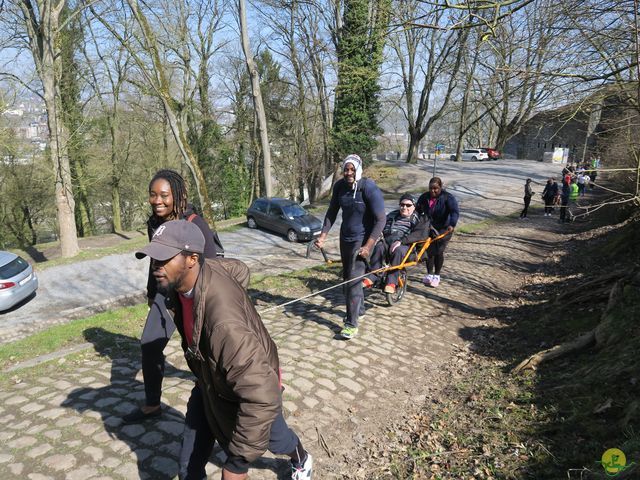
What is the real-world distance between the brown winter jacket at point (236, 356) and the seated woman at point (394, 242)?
14.0 feet

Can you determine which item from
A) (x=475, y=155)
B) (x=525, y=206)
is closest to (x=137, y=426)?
(x=525, y=206)

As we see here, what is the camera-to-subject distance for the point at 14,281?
34.9ft

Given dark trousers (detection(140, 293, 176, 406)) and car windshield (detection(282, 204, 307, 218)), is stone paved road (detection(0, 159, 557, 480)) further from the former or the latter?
car windshield (detection(282, 204, 307, 218))

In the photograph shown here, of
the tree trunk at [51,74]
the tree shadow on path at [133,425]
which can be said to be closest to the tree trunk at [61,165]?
the tree trunk at [51,74]

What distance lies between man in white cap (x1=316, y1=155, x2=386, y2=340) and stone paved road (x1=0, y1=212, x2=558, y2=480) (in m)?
0.54

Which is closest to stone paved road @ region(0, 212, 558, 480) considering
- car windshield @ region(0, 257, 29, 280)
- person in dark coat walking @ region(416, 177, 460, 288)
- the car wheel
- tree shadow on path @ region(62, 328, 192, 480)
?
tree shadow on path @ region(62, 328, 192, 480)

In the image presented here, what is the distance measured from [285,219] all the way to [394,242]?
12446 mm

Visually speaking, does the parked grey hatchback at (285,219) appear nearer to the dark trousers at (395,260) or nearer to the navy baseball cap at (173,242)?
the dark trousers at (395,260)

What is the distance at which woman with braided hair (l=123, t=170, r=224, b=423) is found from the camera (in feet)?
11.2

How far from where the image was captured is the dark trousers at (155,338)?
3516mm

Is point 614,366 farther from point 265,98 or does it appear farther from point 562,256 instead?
point 265,98

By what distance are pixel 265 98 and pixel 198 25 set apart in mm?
7039

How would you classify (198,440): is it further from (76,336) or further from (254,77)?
(254,77)

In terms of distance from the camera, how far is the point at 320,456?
3.54 m
